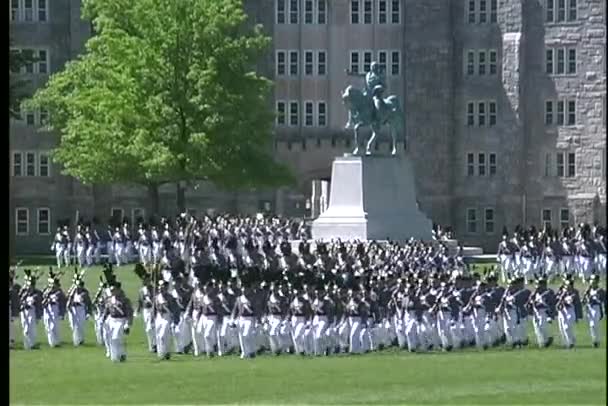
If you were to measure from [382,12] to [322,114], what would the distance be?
18.3ft

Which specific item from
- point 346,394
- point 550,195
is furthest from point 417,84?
point 346,394

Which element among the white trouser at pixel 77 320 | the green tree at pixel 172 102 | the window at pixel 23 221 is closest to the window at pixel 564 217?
the green tree at pixel 172 102

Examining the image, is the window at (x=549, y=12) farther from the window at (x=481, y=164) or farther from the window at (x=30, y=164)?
the window at (x=30, y=164)

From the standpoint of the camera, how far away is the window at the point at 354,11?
71.6 m

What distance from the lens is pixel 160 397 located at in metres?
19.6

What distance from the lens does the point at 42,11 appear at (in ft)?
230

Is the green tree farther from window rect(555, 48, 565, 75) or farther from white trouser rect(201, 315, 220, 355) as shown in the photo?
white trouser rect(201, 315, 220, 355)

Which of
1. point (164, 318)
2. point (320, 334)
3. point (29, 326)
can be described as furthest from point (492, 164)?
point (164, 318)

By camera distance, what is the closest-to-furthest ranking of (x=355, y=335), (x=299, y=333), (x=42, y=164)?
1. (x=299, y=333)
2. (x=355, y=335)
3. (x=42, y=164)

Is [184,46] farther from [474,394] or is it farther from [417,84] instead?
[474,394]

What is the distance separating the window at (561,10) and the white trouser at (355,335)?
45659mm

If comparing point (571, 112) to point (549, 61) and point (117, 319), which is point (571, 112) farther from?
point (117, 319)

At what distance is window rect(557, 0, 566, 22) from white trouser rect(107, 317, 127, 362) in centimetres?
4865

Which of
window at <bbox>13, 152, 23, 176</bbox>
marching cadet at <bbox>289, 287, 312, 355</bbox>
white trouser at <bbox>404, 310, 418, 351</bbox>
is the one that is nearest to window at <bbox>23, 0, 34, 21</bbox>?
window at <bbox>13, 152, 23, 176</bbox>
